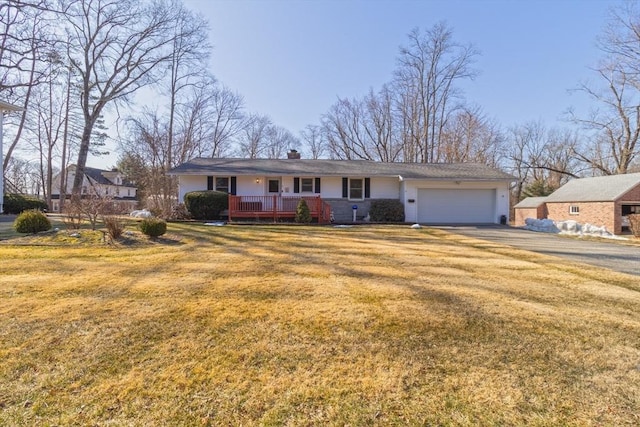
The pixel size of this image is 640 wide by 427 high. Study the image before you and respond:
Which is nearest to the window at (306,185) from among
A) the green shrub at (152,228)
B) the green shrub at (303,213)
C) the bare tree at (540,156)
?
the green shrub at (303,213)

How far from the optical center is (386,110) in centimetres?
2973

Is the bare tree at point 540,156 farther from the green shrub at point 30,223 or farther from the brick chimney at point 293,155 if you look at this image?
the green shrub at point 30,223

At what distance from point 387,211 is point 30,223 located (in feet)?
43.0

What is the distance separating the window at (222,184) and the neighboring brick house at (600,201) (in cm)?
2215

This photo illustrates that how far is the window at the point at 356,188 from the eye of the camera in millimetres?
15750

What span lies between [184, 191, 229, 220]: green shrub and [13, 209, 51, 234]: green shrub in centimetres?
560

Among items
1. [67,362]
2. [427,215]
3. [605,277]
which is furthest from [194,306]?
[427,215]

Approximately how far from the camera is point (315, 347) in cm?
245

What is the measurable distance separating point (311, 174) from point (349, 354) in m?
13.2

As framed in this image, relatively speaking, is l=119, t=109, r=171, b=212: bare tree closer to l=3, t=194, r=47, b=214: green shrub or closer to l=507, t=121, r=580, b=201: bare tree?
l=3, t=194, r=47, b=214: green shrub

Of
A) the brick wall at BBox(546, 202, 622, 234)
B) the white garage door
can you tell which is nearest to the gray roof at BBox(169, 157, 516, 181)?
the white garage door

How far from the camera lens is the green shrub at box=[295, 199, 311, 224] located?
13.2m

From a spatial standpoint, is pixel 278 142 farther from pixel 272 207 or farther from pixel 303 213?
pixel 303 213

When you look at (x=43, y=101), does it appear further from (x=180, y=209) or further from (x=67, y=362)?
(x=67, y=362)
